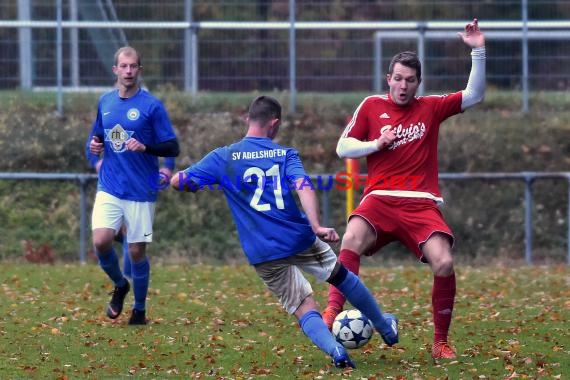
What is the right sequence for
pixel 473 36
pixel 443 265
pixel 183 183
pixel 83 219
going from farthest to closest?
1. pixel 83 219
2. pixel 473 36
3. pixel 443 265
4. pixel 183 183

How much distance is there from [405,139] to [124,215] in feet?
9.36

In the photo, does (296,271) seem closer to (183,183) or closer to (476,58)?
(183,183)

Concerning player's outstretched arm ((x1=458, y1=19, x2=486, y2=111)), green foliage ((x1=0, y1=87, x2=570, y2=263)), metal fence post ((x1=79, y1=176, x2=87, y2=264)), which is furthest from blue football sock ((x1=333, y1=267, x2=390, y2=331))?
metal fence post ((x1=79, y1=176, x2=87, y2=264))

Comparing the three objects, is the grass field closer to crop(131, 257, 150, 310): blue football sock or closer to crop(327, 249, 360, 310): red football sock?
crop(131, 257, 150, 310): blue football sock

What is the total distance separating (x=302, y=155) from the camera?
1814 centimetres

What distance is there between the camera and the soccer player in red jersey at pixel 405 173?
829 cm

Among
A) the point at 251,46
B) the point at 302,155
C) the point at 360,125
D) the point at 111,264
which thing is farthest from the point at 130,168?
the point at 251,46

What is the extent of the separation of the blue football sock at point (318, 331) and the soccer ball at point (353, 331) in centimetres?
34

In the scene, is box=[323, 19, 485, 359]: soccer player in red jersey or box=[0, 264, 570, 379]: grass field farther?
box=[323, 19, 485, 359]: soccer player in red jersey

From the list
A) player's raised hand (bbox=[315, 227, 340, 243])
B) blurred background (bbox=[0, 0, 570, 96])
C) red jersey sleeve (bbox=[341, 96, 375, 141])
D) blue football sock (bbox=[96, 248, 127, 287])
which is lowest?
blue football sock (bbox=[96, 248, 127, 287])

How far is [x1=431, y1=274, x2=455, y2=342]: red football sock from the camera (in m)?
8.25

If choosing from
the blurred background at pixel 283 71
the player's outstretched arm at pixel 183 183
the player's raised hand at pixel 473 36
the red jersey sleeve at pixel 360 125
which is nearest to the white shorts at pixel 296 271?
the player's outstretched arm at pixel 183 183

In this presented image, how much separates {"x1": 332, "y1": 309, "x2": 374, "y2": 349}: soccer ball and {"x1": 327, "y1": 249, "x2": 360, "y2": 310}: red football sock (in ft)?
1.26

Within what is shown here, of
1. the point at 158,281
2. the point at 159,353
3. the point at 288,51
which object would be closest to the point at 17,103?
the point at 288,51
